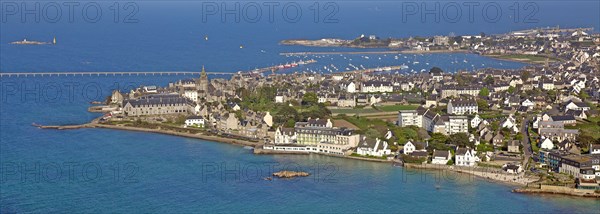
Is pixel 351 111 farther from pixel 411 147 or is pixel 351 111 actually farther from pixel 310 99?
pixel 411 147

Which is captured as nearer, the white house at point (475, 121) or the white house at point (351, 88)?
the white house at point (475, 121)

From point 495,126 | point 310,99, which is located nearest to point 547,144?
point 495,126

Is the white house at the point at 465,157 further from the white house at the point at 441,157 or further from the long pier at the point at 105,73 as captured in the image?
the long pier at the point at 105,73

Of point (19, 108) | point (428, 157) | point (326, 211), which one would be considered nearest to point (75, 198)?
point (326, 211)

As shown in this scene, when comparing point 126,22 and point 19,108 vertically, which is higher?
point 126,22

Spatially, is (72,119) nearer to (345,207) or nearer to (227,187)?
(227,187)

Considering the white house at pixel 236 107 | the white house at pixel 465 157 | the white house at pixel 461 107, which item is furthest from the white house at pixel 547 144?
the white house at pixel 236 107
